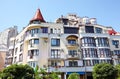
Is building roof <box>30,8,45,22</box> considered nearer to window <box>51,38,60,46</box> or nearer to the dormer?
the dormer

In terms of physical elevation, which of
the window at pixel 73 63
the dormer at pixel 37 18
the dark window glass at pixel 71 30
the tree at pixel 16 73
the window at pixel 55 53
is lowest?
the tree at pixel 16 73

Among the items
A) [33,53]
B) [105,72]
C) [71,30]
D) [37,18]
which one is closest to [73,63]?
[71,30]

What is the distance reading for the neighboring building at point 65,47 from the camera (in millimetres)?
41875

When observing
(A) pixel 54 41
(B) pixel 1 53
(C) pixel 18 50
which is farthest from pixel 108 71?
(B) pixel 1 53

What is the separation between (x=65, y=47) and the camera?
44219 mm

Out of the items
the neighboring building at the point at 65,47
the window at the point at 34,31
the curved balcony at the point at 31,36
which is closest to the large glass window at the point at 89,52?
the neighboring building at the point at 65,47

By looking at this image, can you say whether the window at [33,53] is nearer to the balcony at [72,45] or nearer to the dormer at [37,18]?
the balcony at [72,45]

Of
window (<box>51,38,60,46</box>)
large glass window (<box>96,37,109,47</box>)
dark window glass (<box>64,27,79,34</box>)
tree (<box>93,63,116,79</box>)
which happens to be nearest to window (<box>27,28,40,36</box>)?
window (<box>51,38,60,46</box>)

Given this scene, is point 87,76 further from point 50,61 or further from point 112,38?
point 112,38

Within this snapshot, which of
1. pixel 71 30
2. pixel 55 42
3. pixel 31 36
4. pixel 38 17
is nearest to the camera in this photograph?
pixel 31 36

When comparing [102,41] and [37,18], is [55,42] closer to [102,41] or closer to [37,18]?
[37,18]

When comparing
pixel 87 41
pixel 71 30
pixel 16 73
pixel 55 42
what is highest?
pixel 71 30

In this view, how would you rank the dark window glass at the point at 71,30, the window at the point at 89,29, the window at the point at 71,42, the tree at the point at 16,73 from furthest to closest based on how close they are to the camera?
the window at the point at 89,29 → the dark window glass at the point at 71,30 → the window at the point at 71,42 → the tree at the point at 16,73

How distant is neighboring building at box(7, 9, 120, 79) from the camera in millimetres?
41875
